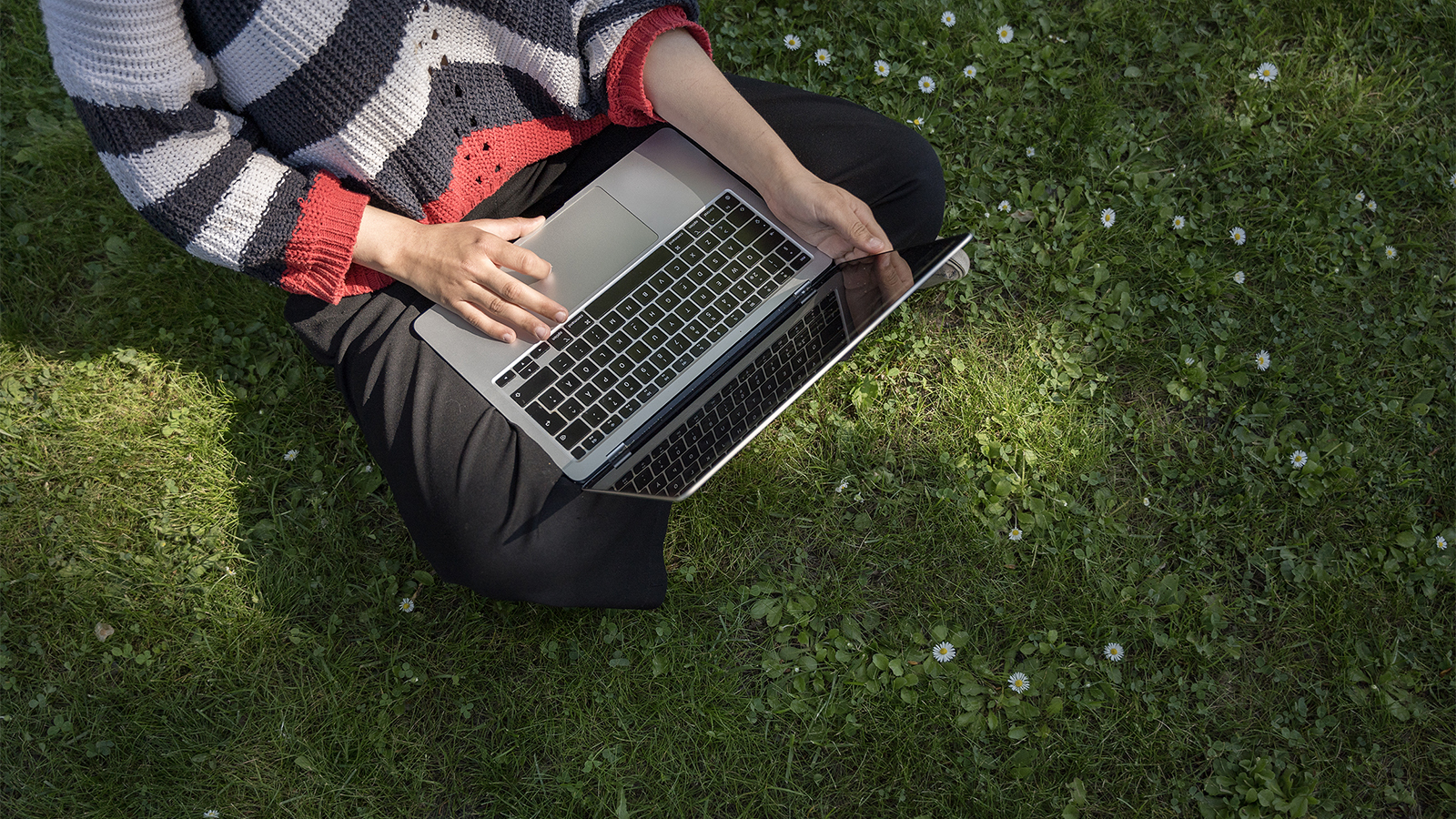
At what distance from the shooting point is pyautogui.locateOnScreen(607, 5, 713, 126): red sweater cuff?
1866 mm

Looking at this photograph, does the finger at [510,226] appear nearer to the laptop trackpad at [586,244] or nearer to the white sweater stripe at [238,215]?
the laptop trackpad at [586,244]

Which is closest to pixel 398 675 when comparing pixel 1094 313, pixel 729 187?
pixel 729 187

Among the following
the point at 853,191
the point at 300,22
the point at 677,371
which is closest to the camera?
the point at 300,22

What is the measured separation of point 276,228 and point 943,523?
6.22ft

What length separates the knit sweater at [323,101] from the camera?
1562 mm

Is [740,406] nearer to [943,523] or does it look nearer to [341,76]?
[943,523]

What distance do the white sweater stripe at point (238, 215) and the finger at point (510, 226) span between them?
1.41 feet

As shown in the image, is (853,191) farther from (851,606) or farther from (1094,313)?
(851,606)

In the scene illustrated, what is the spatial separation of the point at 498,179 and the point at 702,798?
1.74 metres

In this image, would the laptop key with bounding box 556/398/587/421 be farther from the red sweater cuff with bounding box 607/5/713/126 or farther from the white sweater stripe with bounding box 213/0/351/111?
the white sweater stripe with bounding box 213/0/351/111

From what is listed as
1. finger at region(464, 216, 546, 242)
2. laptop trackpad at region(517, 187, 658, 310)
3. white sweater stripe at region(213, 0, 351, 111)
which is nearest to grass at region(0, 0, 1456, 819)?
laptop trackpad at region(517, 187, 658, 310)

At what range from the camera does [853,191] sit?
214 cm

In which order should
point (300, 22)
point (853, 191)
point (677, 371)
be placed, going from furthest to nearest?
point (853, 191), point (677, 371), point (300, 22)

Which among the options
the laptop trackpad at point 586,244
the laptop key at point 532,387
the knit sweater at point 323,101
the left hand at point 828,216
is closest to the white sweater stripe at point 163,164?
the knit sweater at point 323,101
